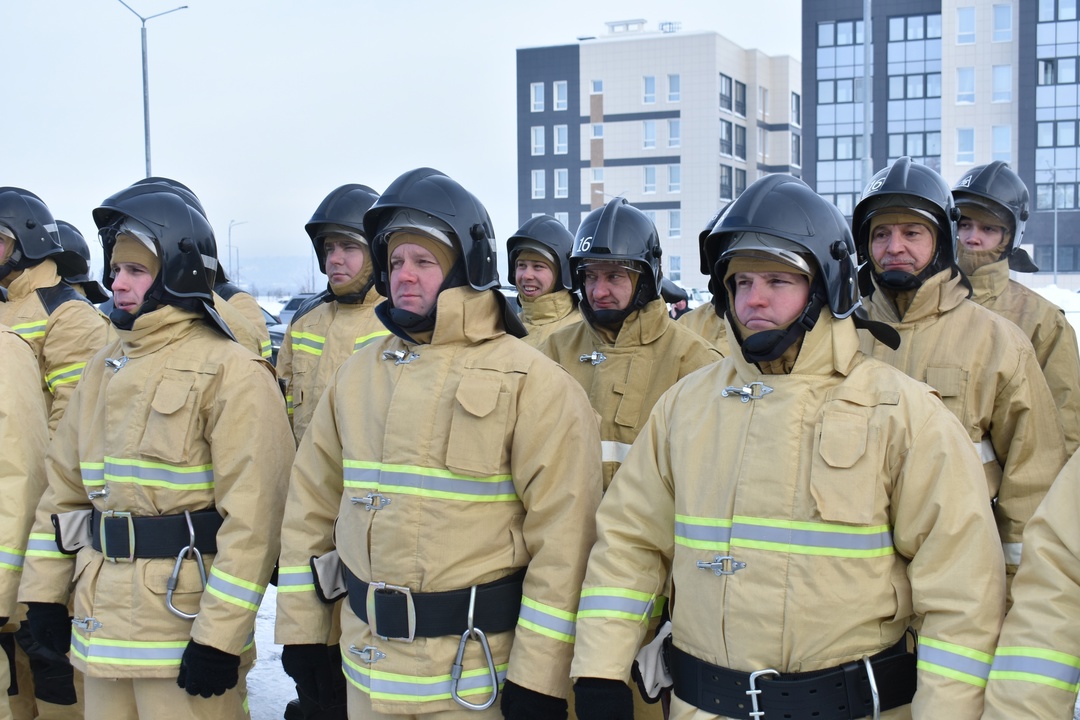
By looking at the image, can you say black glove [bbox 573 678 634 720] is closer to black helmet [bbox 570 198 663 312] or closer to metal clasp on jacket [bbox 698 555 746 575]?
metal clasp on jacket [bbox 698 555 746 575]

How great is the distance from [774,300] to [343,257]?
11.0 feet

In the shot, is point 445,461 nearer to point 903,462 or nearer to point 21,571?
point 903,462

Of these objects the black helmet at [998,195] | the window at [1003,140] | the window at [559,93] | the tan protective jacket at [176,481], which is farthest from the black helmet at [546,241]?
the window at [559,93]

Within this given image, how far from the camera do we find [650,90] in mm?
62094

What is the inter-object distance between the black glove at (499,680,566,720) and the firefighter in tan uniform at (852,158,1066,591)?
6.14 ft

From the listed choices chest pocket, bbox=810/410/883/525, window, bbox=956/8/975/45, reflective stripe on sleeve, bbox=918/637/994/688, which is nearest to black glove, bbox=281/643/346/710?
chest pocket, bbox=810/410/883/525

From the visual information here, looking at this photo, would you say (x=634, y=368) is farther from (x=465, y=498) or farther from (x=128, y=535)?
(x=128, y=535)

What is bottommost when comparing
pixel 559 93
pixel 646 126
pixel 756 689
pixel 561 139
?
pixel 756 689

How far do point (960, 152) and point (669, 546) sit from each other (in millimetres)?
53641

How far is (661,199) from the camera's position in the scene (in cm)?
6306

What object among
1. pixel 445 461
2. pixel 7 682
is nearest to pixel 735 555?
pixel 445 461

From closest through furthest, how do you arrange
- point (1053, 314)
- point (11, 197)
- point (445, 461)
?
1. point (445, 461)
2. point (1053, 314)
3. point (11, 197)

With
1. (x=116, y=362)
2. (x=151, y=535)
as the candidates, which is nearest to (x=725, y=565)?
(x=151, y=535)

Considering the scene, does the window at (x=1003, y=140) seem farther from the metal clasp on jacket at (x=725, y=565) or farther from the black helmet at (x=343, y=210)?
the metal clasp on jacket at (x=725, y=565)
